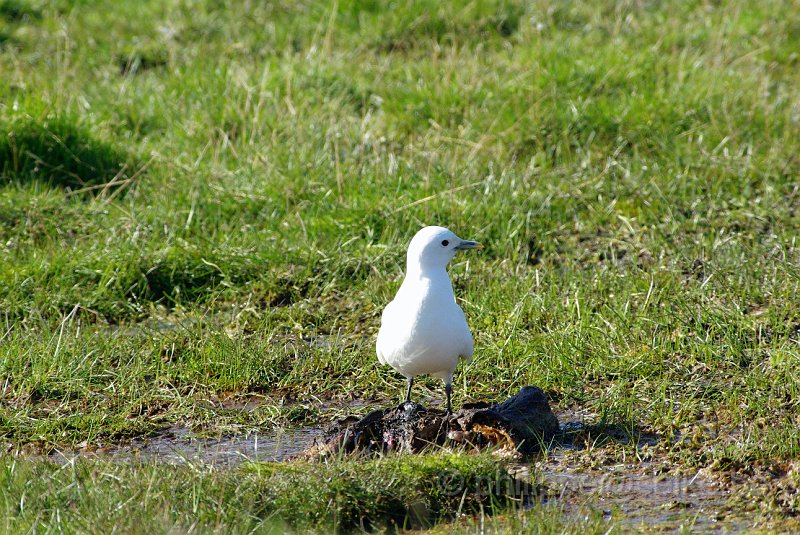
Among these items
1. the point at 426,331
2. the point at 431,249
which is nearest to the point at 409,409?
the point at 426,331

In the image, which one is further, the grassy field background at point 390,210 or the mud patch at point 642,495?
the grassy field background at point 390,210

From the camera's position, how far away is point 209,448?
5.23m

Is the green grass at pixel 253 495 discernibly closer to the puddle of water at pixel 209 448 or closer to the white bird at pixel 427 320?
the puddle of water at pixel 209 448

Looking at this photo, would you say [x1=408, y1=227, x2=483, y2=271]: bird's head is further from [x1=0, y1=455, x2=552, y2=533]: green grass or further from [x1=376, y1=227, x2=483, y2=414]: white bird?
[x1=0, y1=455, x2=552, y2=533]: green grass

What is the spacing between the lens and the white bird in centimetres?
493

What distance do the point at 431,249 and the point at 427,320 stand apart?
373mm

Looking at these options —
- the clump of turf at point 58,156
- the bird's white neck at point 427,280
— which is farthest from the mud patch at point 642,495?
the clump of turf at point 58,156

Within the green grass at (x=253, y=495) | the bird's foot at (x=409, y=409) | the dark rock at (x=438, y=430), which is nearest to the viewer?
the green grass at (x=253, y=495)

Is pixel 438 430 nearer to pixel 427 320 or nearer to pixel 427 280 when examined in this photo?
pixel 427 320

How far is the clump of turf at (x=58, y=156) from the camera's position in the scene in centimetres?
791

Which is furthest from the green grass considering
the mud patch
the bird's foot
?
the bird's foot

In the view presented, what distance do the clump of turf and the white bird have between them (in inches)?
135

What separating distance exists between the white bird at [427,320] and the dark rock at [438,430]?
0.56 feet

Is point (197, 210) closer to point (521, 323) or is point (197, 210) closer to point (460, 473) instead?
point (521, 323)
